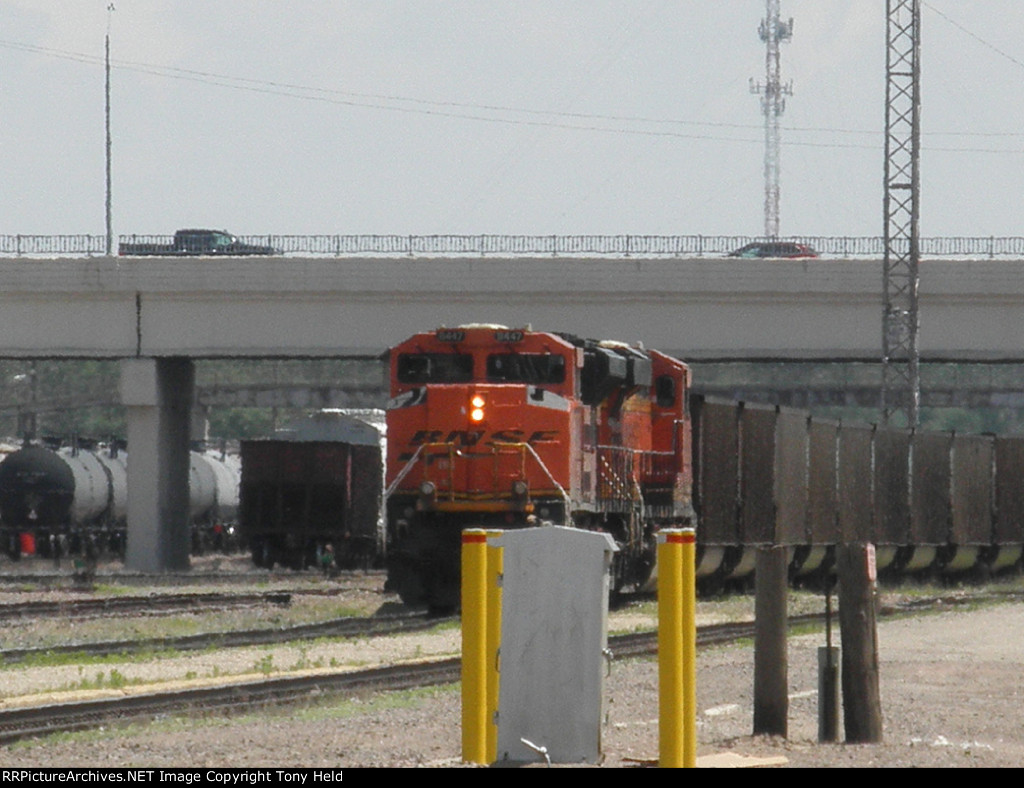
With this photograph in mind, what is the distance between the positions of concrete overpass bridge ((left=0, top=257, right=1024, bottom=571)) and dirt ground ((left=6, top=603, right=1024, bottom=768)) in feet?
84.1

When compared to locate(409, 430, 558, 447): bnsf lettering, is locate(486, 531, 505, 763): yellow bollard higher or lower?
lower

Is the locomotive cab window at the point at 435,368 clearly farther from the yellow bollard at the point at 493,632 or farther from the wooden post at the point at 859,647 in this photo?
the yellow bollard at the point at 493,632

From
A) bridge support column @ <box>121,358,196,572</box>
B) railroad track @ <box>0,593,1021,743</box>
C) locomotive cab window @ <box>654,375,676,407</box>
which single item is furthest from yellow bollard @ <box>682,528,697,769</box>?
bridge support column @ <box>121,358,196,572</box>

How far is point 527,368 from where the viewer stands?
76.3 feet

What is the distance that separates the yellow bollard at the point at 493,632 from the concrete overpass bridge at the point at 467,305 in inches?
1305

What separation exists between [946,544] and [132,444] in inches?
821

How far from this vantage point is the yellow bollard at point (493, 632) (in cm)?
1036

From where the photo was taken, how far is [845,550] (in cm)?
1261

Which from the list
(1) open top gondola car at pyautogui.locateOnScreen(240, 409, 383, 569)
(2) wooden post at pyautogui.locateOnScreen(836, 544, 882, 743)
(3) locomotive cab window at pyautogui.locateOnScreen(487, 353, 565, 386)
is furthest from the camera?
(1) open top gondola car at pyautogui.locateOnScreen(240, 409, 383, 569)

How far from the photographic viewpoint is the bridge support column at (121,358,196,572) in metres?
44.9

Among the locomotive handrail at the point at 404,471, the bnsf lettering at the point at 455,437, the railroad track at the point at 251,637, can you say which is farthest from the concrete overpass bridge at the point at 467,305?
the bnsf lettering at the point at 455,437

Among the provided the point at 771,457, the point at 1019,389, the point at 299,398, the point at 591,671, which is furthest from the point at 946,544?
the point at 299,398

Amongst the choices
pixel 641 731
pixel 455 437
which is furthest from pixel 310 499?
pixel 641 731

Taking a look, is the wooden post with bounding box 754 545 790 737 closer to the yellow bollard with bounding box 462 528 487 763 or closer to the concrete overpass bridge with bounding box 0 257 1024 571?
the yellow bollard with bounding box 462 528 487 763
